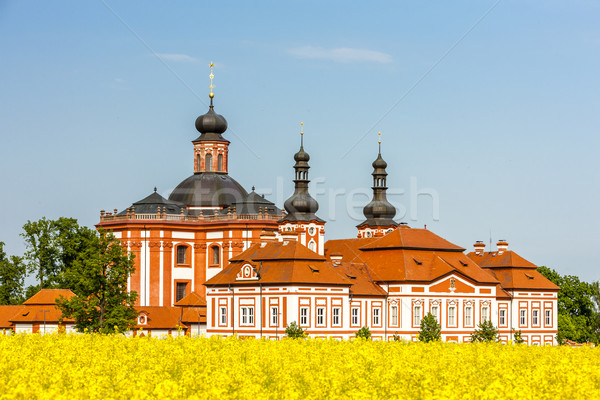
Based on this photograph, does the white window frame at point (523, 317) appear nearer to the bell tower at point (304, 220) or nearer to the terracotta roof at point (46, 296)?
the bell tower at point (304, 220)

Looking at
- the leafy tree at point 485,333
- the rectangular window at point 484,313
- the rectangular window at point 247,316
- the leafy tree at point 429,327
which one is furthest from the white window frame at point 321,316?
the rectangular window at point 484,313

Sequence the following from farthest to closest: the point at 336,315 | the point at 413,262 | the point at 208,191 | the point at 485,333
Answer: the point at 208,191 → the point at 413,262 → the point at 485,333 → the point at 336,315

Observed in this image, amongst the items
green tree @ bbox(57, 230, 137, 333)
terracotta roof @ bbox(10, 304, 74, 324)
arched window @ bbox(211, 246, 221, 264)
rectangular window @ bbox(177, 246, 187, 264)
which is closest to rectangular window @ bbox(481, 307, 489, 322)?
arched window @ bbox(211, 246, 221, 264)

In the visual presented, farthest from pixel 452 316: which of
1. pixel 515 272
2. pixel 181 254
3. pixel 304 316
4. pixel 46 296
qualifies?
pixel 46 296

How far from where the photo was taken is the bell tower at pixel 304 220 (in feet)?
370

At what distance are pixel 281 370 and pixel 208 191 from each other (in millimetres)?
87355

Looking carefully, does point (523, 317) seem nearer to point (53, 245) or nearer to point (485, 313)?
point (485, 313)

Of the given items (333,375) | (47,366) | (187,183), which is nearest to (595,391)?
(333,375)

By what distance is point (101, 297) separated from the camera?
3602 inches

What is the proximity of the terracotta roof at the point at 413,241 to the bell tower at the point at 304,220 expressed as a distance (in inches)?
215

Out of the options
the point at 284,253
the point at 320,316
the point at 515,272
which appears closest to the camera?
the point at 320,316

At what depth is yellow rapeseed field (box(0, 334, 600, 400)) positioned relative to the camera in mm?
31062

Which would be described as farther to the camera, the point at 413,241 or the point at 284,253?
the point at 413,241

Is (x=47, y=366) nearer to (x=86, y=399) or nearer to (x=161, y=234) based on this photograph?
(x=86, y=399)
